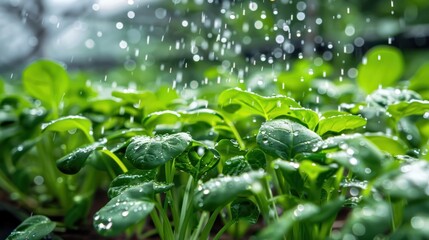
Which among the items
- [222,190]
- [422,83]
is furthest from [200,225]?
[422,83]

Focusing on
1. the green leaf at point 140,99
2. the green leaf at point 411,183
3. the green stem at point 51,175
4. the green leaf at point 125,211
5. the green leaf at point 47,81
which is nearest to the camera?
the green leaf at point 411,183

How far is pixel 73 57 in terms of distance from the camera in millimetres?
3377

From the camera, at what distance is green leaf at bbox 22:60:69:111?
103 cm

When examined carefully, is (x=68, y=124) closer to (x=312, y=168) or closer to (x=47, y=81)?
(x=47, y=81)

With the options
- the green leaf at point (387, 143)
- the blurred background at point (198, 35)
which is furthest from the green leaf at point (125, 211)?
the blurred background at point (198, 35)

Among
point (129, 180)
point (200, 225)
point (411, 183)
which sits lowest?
point (200, 225)

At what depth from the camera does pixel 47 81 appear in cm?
105

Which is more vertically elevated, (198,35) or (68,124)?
(68,124)

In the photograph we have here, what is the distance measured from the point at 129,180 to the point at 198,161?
0.32 feet

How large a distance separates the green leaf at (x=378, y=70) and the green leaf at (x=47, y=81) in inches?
26.8

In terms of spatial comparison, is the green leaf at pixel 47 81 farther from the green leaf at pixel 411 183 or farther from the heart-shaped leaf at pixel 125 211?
the green leaf at pixel 411 183

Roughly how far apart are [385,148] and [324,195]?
12cm

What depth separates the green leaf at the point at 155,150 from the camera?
0.59 m

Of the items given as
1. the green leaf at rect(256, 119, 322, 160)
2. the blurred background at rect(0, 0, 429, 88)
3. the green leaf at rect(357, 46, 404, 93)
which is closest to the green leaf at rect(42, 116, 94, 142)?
the green leaf at rect(256, 119, 322, 160)
